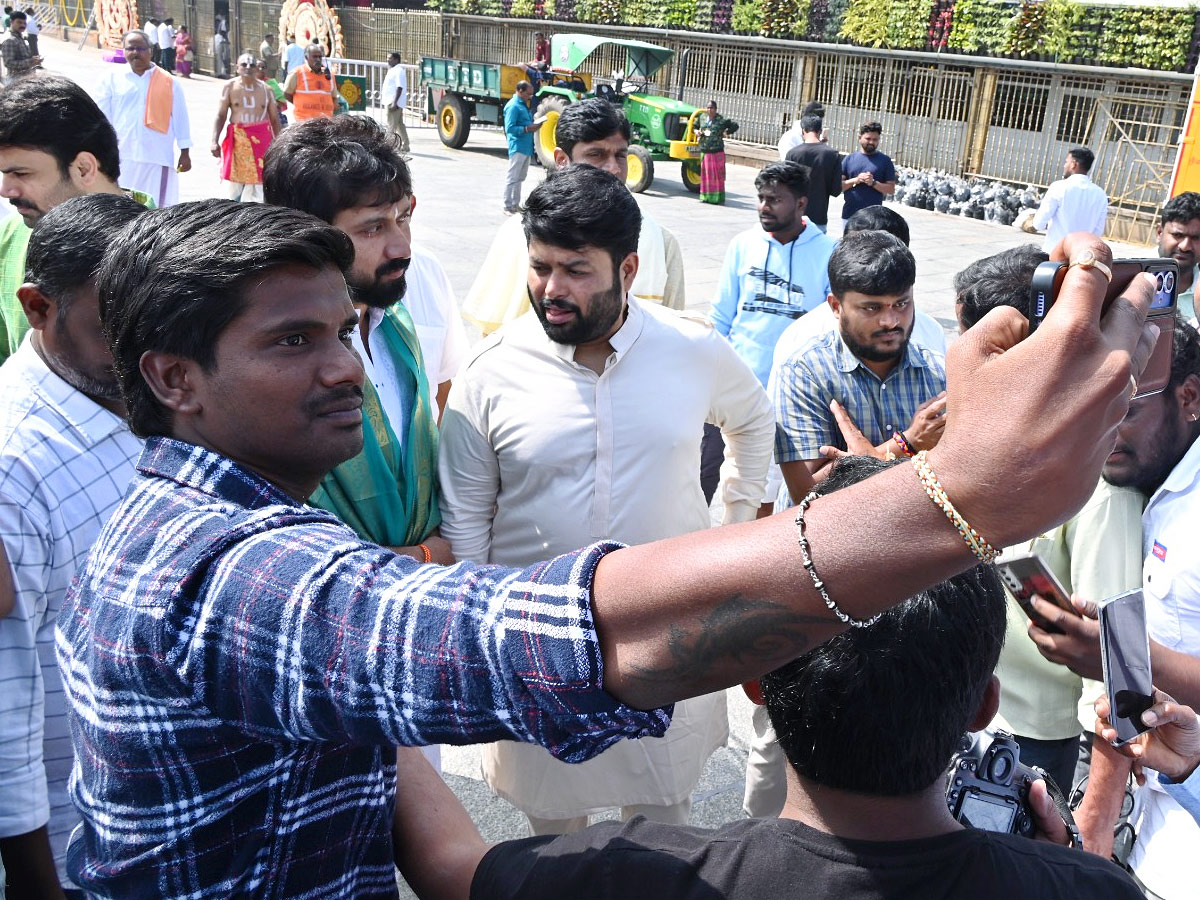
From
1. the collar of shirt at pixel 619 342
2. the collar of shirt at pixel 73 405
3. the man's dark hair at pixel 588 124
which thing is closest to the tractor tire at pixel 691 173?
the man's dark hair at pixel 588 124

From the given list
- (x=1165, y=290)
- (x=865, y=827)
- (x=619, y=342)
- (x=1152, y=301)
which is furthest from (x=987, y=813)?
(x=619, y=342)

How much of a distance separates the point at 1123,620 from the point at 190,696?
1.43m

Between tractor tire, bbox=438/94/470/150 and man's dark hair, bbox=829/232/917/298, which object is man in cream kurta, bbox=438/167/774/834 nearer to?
man's dark hair, bbox=829/232/917/298

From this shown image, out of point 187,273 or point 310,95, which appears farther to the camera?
point 310,95

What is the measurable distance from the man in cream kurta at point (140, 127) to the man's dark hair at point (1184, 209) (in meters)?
6.88

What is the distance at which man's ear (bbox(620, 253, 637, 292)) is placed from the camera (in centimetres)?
281

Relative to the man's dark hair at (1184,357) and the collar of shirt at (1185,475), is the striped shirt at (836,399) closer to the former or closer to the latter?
the man's dark hair at (1184,357)

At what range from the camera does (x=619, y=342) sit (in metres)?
2.71

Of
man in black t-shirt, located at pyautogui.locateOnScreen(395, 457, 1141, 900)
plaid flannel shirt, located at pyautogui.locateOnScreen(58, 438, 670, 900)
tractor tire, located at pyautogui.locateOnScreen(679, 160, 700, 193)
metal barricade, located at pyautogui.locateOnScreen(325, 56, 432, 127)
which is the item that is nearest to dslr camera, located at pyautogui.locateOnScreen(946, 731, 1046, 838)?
man in black t-shirt, located at pyautogui.locateOnScreen(395, 457, 1141, 900)

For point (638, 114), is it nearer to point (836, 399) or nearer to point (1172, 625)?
point (836, 399)

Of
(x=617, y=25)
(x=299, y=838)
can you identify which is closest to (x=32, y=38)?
(x=617, y=25)

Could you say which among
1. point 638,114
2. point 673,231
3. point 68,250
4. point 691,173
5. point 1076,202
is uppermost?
point 68,250

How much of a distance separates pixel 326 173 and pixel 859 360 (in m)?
1.77

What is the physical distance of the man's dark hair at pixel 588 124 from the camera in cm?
481
